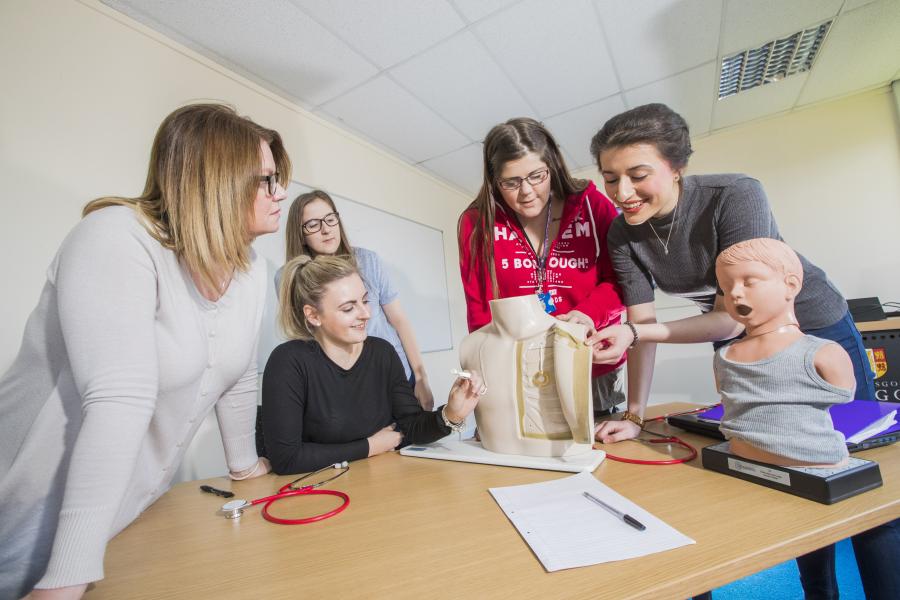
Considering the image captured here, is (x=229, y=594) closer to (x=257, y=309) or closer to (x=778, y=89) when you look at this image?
(x=257, y=309)

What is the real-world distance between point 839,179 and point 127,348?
5517 millimetres

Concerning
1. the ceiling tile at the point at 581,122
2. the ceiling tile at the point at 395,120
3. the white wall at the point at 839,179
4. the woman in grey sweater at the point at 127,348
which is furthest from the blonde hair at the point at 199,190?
the white wall at the point at 839,179

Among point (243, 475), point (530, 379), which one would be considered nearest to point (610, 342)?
point (530, 379)

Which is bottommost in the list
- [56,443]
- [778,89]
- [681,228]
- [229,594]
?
[229,594]

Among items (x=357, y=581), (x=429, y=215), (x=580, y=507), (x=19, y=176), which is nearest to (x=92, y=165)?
(x=19, y=176)

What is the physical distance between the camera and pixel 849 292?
3932 mm

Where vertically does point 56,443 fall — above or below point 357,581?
above

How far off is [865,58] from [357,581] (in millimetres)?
5041

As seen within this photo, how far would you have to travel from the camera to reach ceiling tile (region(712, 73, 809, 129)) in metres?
3.66

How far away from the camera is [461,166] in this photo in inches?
176

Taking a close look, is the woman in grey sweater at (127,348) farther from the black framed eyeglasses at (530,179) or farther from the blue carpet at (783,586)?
the blue carpet at (783,586)

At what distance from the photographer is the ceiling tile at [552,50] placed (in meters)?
2.51

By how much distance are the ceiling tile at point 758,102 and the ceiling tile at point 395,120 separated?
2530 millimetres

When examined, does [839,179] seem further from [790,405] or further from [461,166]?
[790,405]
